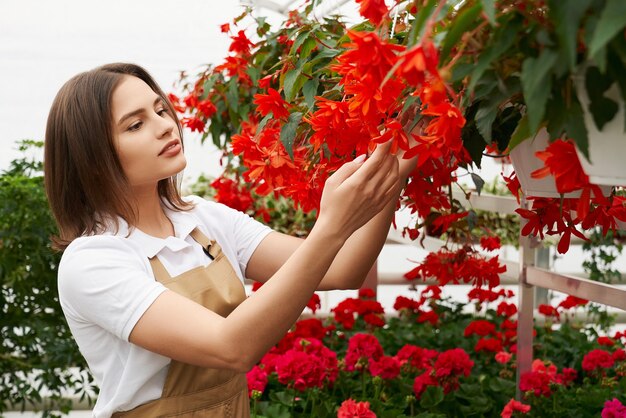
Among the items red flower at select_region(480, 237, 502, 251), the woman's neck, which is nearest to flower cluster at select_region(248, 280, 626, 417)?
red flower at select_region(480, 237, 502, 251)

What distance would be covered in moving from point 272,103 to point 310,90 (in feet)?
0.25

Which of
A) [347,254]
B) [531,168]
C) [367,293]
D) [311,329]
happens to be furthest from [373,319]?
[531,168]

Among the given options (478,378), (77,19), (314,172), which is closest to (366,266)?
(314,172)

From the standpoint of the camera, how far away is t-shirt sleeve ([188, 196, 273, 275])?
1.39 meters

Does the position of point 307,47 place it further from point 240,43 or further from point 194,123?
point 194,123

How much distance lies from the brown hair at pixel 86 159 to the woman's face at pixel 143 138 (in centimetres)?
1

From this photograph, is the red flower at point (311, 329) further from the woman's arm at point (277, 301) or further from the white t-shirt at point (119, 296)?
the woman's arm at point (277, 301)

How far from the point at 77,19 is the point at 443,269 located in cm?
352

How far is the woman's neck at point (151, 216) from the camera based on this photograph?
4.11 ft

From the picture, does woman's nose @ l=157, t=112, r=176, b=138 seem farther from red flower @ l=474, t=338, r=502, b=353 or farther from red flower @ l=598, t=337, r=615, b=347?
red flower @ l=598, t=337, r=615, b=347

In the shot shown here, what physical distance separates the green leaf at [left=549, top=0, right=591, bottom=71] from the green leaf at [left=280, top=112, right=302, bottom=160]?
0.50m

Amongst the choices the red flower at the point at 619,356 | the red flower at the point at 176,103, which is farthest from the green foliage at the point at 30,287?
the red flower at the point at 619,356

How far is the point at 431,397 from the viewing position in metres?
1.81

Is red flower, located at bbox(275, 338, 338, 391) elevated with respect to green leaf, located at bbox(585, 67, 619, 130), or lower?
lower
